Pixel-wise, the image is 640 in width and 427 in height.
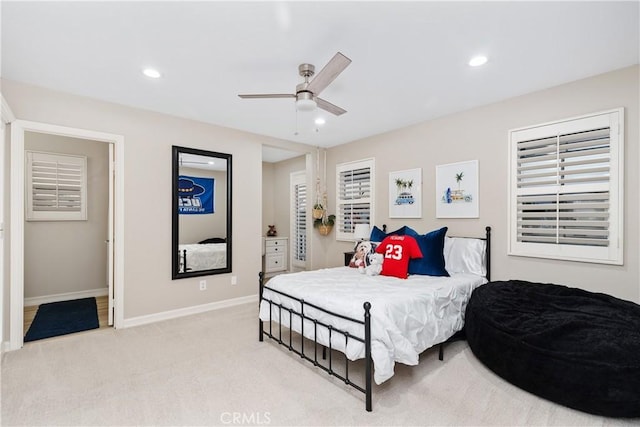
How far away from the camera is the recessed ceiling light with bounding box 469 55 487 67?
2525 mm

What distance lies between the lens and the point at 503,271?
345cm

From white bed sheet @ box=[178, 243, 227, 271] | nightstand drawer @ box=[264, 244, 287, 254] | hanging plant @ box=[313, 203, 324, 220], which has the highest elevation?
hanging plant @ box=[313, 203, 324, 220]

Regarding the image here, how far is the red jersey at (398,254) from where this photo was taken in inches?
126

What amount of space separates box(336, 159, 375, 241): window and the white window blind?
4059 millimetres

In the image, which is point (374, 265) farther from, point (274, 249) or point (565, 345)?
point (274, 249)

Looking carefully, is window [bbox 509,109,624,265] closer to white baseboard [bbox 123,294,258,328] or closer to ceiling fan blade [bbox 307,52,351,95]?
ceiling fan blade [bbox 307,52,351,95]

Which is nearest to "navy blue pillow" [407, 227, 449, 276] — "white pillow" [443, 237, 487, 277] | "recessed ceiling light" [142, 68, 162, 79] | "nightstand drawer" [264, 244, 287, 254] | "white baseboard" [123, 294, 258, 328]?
"white pillow" [443, 237, 487, 277]

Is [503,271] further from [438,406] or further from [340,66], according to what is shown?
[340,66]

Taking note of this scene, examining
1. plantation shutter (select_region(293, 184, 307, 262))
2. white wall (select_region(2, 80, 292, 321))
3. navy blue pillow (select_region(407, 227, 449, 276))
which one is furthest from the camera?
plantation shutter (select_region(293, 184, 307, 262))

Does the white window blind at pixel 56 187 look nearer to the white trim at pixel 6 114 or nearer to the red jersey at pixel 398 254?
the white trim at pixel 6 114

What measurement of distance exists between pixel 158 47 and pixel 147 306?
9.47ft

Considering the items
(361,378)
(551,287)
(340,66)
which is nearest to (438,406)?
(361,378)

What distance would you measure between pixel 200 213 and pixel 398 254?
2.66 meters

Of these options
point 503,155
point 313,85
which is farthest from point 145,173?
point 503,155
